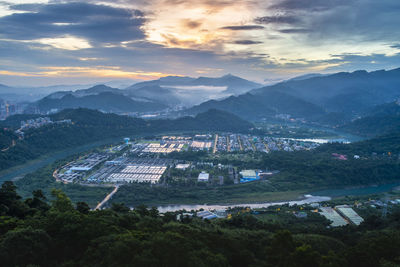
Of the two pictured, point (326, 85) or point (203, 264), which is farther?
point (326, 85)

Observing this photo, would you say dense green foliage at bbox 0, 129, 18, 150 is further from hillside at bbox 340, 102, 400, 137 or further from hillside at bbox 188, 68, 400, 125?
hillside at bbox 340, 102, 400, 137

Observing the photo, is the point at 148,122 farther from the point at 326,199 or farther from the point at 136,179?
the point at 326,199

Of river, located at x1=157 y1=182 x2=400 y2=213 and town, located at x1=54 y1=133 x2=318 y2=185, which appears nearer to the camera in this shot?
river, located at x1=157 y1=182 x2=400 y2=213

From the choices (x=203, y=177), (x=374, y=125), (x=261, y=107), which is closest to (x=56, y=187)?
A: (x=203, y=177)

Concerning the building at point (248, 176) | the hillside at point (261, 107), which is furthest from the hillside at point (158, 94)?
the building at point (248, 176)

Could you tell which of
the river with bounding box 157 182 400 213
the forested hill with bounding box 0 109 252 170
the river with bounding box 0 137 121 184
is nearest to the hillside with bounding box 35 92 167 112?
the forested hill with bounding box 0 109 252 170

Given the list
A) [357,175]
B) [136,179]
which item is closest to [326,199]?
[357,175]

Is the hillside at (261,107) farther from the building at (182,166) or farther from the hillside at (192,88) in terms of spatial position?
the building at (182,166)
